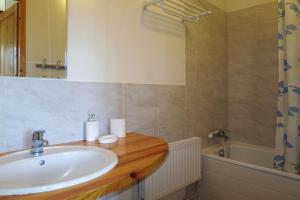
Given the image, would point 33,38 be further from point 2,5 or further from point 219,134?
point 219,134

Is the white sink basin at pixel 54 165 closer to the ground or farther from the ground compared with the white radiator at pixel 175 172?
farther from the ground

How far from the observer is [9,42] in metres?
0.92

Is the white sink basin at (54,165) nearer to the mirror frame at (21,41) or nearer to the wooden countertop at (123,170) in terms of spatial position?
the wooden countertop at (123,170)

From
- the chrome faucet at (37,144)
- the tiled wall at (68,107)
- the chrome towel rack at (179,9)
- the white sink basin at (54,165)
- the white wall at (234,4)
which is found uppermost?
the white wall at (234,4)

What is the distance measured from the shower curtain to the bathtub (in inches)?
8.7

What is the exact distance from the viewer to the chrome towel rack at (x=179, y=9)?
1.57m

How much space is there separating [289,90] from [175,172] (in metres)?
1.14

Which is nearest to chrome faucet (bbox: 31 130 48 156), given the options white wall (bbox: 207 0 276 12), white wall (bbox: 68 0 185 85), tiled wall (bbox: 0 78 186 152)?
tiled wall (bbox: 0 78 186 152)

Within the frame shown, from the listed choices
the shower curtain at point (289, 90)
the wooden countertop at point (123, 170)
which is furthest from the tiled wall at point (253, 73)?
the wooden countertop at point (123, 170)

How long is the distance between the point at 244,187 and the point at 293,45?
4.02 ft

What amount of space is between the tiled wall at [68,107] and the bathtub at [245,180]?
64cm

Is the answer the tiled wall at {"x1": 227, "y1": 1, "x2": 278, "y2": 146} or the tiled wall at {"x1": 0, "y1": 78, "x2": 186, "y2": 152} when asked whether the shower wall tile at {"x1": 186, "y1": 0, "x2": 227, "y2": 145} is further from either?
the tiled wall at {"x1": 0, "y1": 78, "x2": 186, "y2": 152}

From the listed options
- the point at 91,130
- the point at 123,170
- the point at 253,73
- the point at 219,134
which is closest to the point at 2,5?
the point at 91,130

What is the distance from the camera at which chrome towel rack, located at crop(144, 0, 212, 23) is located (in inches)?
62.0
